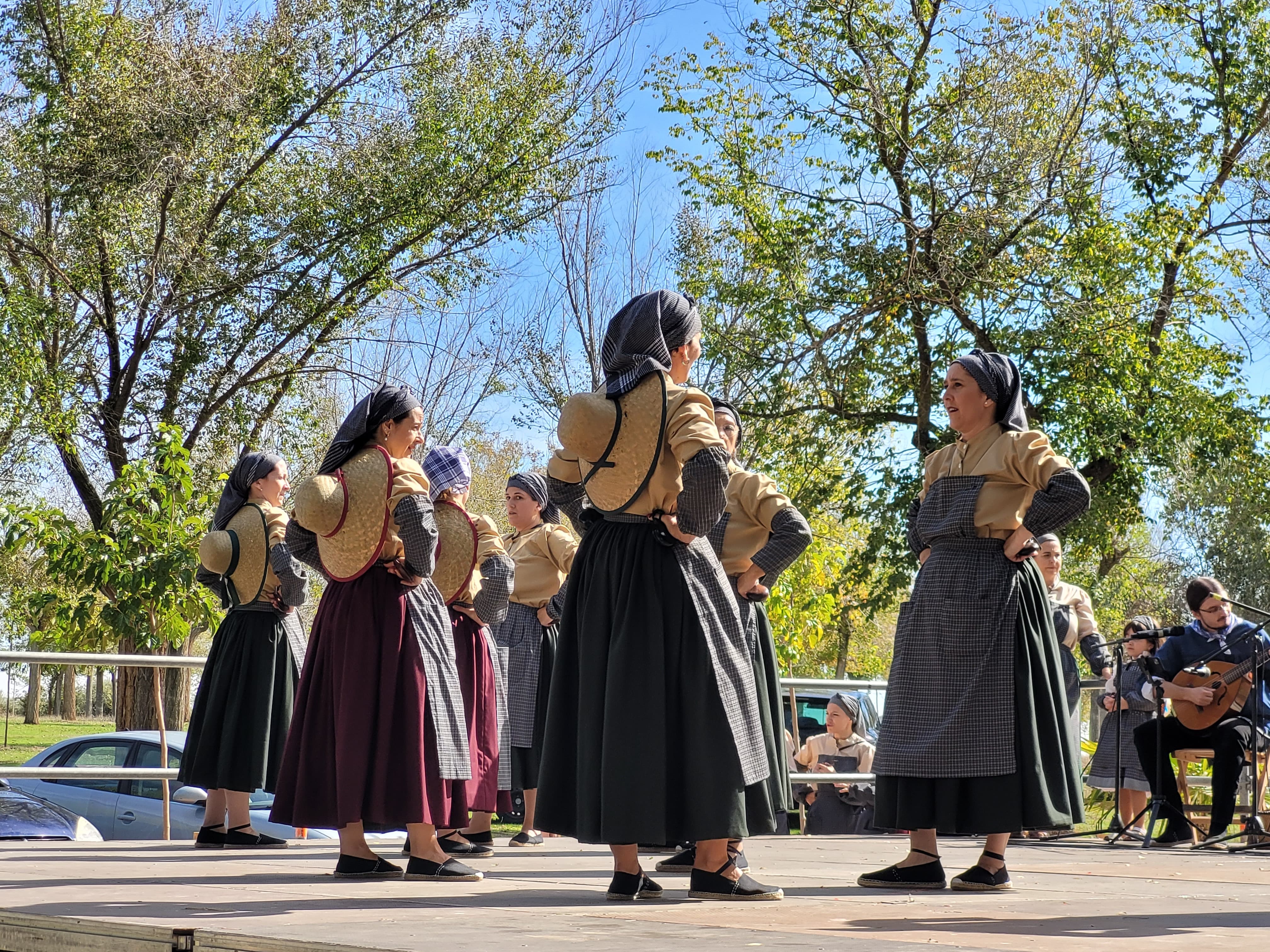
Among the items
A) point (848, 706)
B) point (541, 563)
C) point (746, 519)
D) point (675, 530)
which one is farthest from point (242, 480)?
point (848, 706)

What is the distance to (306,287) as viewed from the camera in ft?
62.2

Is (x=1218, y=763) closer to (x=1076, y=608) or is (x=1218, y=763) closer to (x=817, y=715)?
(x=1076, y=608)

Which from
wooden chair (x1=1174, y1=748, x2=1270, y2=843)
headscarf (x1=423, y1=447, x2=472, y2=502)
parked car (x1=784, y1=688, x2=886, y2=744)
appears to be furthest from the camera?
parked car (x1=784, y1=688, x2=886, y2=744)

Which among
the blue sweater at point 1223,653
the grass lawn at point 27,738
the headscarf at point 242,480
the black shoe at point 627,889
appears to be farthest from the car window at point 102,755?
the blue sweater at point 1223,653

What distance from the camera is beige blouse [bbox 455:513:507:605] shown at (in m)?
6.51

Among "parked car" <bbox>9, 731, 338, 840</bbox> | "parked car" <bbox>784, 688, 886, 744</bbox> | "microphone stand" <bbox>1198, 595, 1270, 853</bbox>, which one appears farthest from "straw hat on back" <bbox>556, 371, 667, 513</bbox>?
"parked car" <bbox>784, 688, 886, 744</bbox>

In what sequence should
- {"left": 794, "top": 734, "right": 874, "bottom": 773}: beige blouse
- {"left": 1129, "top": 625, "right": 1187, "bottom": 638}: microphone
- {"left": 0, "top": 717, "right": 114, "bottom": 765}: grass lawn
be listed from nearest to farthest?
1. {"left": 1129, "top": 625, "right": 1187, "bottom": 638}: microphone
2. {"left": 0, "top": 717, "right": 114, "bottom": 765}: grass lawn
3. {"left": 794, "top": 734, "right": 874, "bottom": 773}: beige blouse

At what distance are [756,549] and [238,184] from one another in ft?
46.6

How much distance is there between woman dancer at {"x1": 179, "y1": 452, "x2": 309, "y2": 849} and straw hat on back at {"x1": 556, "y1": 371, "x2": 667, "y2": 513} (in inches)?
109

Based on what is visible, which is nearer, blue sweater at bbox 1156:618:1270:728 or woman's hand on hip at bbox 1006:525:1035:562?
woman's hand on hip at bbox 1006:525:1035:562

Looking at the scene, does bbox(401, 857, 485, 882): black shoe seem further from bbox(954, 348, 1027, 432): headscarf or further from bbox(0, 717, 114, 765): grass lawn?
bbox(0, 717, 114, 765): grass lawn

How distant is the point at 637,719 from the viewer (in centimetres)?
416

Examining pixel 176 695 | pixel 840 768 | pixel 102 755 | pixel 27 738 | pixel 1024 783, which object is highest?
pixel 1024 783

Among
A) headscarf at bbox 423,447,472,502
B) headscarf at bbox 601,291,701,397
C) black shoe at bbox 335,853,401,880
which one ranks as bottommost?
black shoe at bbox 335,853,401,880
